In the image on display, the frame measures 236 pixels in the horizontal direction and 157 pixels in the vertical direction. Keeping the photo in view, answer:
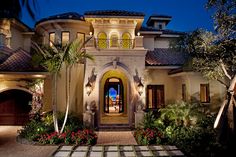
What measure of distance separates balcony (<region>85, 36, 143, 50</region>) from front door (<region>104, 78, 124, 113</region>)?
11.9 feet

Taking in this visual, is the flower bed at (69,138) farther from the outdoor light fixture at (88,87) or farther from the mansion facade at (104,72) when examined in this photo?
the outdoor light fixture at (88,87)

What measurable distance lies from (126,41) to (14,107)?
1066 cm

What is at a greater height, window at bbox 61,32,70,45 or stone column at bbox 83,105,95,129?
window at bbox 61,32,70,45

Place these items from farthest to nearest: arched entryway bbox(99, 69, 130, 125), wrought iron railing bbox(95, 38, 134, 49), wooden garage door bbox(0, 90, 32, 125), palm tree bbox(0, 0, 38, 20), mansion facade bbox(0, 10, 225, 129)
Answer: wooden garage door bbox(0, 90, 32, 125) < arched entryway bbox(99, 69, 130, 125) < wrought iron railing bbox(95, 38, 134, 49) < mansion facade bbox(0, 10, 225, 129) < palm tree bbox(0, 0, 38, 20)

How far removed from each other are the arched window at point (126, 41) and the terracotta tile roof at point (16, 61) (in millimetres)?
6795

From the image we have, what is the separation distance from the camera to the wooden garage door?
54.5 feet

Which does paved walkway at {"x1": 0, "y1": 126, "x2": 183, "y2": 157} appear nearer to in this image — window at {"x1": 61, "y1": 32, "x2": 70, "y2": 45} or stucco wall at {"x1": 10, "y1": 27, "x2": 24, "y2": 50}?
window at {"x1": 61, "y1": 32, "x2": 70, "y2": 45}

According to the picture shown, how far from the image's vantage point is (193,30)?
1277cm

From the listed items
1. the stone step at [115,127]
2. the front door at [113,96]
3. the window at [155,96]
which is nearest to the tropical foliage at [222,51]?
the window at [155,96]

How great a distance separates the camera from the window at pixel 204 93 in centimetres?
1591

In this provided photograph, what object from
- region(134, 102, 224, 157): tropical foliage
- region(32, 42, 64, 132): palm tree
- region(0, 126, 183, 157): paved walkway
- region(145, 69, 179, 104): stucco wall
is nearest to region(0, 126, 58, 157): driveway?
region(0, 126, 183, 157): paved walkway

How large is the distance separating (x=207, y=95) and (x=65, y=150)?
455 inches

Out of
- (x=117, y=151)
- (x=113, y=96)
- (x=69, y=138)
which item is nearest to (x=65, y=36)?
(x=69, y=138)

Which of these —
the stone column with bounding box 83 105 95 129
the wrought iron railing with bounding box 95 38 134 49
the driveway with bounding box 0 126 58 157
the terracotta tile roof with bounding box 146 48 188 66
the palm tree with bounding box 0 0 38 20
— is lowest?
the driveway with bounding box 0 126 58 157
